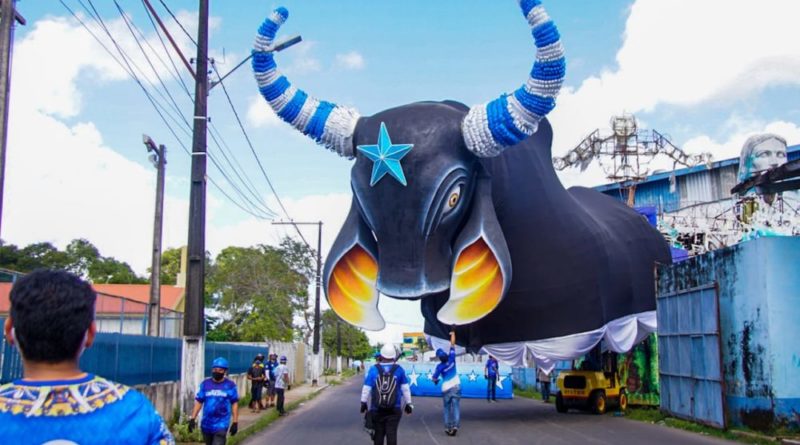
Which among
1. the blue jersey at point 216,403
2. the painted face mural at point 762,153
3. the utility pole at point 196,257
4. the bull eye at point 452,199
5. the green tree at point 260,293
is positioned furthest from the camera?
the green tree at point 260,293

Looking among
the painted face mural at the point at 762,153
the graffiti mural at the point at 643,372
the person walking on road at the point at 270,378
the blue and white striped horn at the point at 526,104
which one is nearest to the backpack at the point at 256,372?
the person walking on road at the point at 270,378

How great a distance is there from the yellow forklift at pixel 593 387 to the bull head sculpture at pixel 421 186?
7.39 meters

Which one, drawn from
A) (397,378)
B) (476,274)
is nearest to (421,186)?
(476,274)

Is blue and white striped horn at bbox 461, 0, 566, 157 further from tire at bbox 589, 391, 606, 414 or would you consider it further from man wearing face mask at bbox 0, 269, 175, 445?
tire at bbox 589, 391, 606, 414

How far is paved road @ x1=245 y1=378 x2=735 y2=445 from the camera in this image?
11977 millimetres

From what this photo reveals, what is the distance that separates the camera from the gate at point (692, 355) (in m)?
13.0

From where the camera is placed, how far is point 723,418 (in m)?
12.5

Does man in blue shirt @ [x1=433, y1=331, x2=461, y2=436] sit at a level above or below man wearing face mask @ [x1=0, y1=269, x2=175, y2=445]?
below

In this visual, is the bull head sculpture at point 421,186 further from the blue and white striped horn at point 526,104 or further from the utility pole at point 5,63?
the utility pole at point 5,63

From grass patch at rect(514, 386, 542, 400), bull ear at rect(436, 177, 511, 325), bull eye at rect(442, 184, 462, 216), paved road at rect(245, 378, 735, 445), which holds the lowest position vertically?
grass patch at rect(514, 386, 542, 400)

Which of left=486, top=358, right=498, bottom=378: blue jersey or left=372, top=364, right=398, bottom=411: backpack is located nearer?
left=372, top=364, right=398, bottom=411: backpack

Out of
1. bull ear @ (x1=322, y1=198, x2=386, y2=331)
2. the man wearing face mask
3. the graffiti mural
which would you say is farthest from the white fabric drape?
the man wearing face mask

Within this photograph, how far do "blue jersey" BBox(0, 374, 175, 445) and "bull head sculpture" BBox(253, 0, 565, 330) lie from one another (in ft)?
20.8

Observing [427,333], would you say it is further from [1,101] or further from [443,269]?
[1,101]
